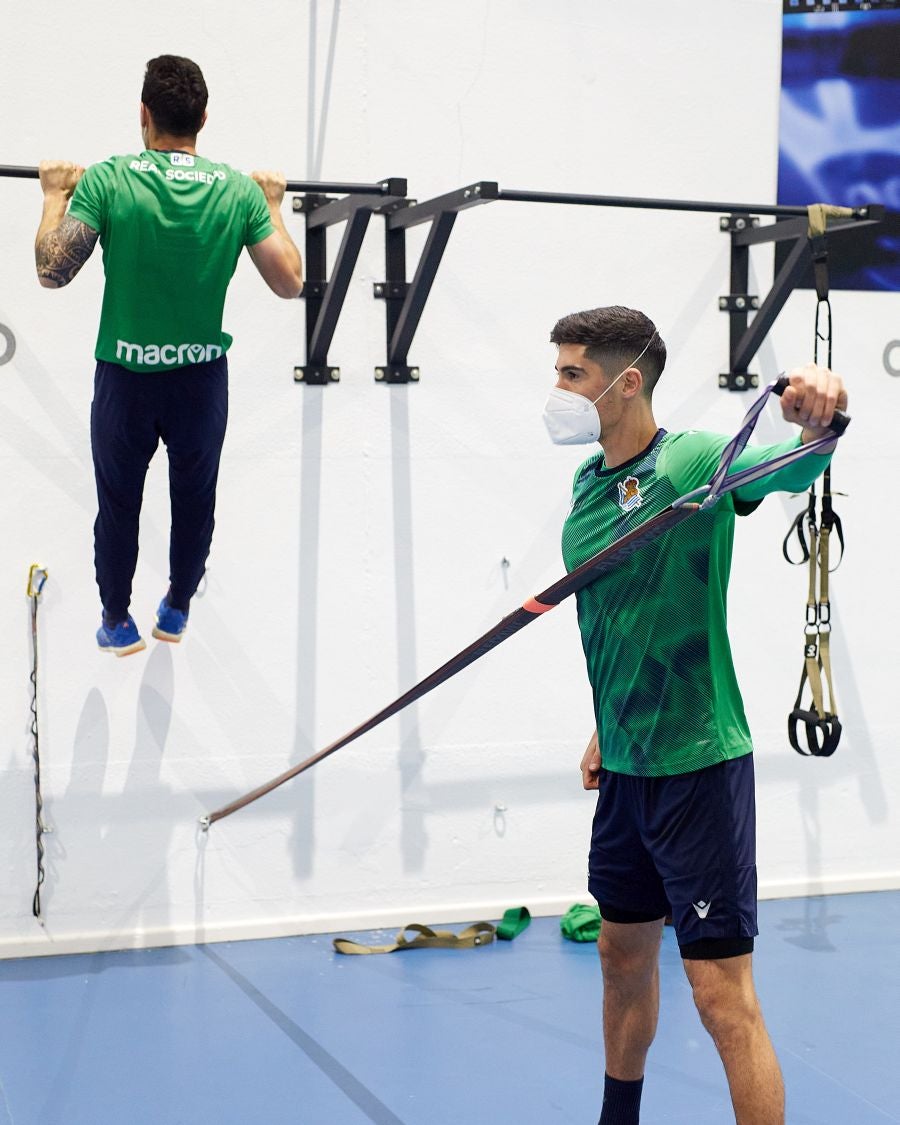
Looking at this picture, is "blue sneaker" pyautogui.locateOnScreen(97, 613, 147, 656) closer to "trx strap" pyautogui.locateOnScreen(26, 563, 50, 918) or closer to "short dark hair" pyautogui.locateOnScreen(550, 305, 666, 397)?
"trx strap" pyautogui.locateOnScreen(26, 563, 50, 918)

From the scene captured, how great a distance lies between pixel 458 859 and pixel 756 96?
2781 millimetres

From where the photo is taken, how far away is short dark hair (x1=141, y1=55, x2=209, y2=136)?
11.3ft

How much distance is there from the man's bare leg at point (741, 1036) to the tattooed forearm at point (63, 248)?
2113 mm

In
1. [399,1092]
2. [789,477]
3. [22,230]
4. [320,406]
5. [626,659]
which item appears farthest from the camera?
[320,406]

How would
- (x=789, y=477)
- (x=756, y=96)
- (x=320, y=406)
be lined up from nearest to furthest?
(x=789, y=477) < (x=320, y=406) < (x=756, y=96)

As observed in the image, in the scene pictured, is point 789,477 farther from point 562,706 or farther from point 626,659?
point 562,706

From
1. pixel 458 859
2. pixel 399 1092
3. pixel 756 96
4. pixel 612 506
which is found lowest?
pixel 399 1092

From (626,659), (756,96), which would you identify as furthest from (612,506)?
(756,96)

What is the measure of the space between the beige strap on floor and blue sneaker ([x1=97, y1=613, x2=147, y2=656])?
116cm

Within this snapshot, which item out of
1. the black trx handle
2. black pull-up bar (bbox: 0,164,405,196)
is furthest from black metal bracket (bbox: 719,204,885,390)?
black pull-up bar (bbox: 0,164,405,196)

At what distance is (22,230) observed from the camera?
4293 millimetres

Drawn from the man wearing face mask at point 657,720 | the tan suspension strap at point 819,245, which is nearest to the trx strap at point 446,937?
the man wearing face mask at point 657,720

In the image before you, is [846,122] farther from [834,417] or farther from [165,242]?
[834,417]

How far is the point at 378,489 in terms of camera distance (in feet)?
15.5
